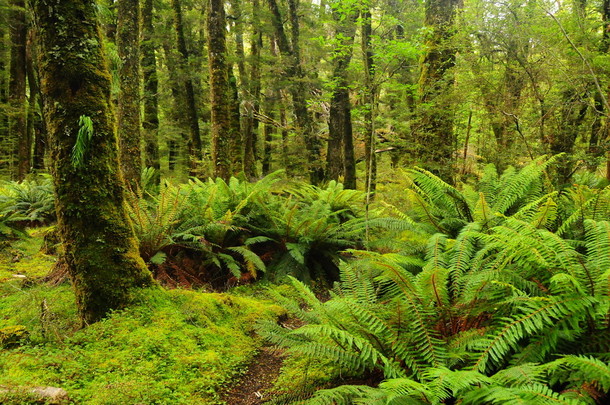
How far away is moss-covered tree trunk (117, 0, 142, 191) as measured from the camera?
6.92m

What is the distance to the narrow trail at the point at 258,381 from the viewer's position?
2.56 metres

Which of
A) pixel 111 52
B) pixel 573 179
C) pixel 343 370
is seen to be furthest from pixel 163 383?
pixel 573 179

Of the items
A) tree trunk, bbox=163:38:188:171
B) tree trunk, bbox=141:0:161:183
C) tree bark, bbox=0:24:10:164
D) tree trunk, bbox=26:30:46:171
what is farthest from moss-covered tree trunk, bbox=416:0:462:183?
tree trunk, bbox=26:30:46:171

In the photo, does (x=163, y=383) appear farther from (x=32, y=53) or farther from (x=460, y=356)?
(x=32, y=53)

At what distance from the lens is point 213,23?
7473 millimetres

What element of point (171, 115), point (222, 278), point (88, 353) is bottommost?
point (222, 278)

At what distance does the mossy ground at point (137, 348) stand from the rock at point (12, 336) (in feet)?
0.26

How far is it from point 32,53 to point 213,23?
1145 centimetres

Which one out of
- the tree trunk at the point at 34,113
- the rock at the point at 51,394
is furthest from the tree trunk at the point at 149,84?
the rock at the point at 51,394

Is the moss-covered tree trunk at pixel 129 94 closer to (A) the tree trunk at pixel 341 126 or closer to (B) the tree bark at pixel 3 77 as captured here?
(A) the tree trunk at pixel 341 126

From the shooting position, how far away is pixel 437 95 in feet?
20.5

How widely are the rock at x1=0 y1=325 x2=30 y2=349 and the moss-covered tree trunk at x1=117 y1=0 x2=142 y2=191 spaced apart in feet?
14.7

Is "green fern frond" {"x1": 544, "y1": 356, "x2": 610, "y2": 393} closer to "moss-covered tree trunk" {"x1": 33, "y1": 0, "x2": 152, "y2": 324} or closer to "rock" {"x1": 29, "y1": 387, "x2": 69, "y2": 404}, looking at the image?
"rock" {"x1": 29, "y1": 387, "x2": 69, "y2": 404}

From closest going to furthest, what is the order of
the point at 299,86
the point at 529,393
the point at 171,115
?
1. the point at 529,393
2. the point at 299,86
3. the point at 171,115
